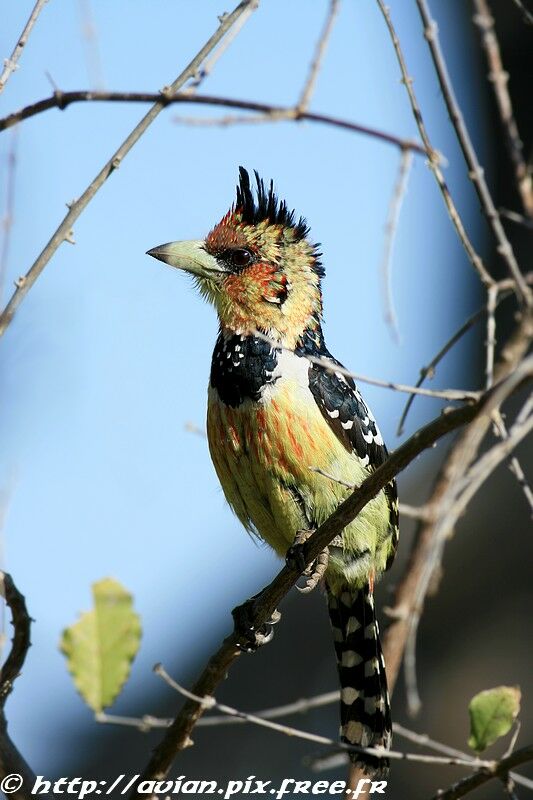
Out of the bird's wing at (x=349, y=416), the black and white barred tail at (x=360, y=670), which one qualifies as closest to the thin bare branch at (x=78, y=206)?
the bird's wing at (x=349, y=416)

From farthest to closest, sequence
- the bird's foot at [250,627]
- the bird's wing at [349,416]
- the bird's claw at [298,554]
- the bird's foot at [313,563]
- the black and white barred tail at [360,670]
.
A: the black and white barred tail at [360,670]
the bird's wing at [349,416]
the bird's foot at [313,563]
the bird's foot at [250,627]
the bird's claw at [298,554]

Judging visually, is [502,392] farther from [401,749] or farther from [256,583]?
[256,583]

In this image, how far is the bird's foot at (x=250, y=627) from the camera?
322cm

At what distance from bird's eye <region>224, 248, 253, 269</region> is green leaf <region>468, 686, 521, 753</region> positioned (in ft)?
6.93

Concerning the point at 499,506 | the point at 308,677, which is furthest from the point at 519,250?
the point at 308,677

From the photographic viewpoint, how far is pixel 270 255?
3.98 metres

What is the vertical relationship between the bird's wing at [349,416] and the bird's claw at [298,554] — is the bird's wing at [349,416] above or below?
above

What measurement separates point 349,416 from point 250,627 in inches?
33.6

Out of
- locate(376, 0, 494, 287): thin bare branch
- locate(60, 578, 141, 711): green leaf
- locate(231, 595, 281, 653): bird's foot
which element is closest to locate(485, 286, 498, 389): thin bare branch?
locate(376, 0, 494, 287): thin bare branch

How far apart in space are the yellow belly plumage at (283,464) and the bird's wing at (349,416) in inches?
1.5

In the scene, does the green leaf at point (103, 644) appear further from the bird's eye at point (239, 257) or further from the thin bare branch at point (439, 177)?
the bird's eye at point (239, 257)

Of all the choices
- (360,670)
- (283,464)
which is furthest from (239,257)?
(360,670)

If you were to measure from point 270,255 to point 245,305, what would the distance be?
0.26m

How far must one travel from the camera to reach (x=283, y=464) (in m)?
3.45
